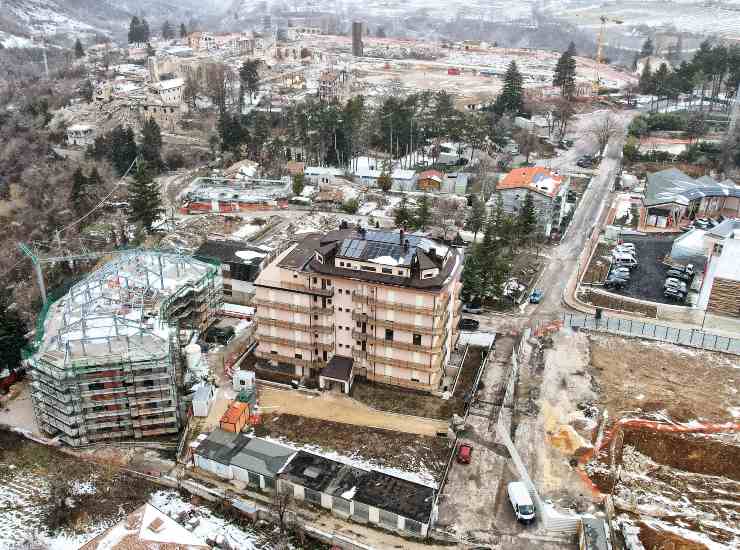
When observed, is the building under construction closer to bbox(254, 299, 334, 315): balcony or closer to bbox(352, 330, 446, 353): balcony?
bbox(254, 299, 334, 315): balcony

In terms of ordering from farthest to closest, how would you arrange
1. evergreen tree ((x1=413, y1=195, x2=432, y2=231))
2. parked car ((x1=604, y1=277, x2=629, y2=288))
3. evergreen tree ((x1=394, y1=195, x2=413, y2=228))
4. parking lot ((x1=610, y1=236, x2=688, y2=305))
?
evergreen tree ((x1=413, y1=195, x2=432, y2=231)) → evergreen tree ((x1=394, y1=195, x2=413, y2=228)) → parked car ((x1=604, y1=277, x2=629, y2=288)) → parking lot ((x1=610, y1=236, x2=688, y2=305))

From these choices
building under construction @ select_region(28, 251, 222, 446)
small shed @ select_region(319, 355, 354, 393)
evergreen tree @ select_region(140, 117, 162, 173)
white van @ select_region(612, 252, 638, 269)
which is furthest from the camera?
evergreen tree @ select_region(140, 117, 162, 173)

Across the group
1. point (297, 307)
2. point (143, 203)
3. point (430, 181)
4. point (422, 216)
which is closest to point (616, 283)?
point (422, 216)

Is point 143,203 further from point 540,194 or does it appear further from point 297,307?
point 540,194

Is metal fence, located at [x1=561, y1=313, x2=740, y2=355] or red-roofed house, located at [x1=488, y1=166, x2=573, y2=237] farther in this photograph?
red-roofed house, located at [x1=488, y1=166, x2=573, y2=237]

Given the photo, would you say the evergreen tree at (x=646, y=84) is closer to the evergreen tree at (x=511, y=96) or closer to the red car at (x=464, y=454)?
the evergreen tree at (x=511, y=96)

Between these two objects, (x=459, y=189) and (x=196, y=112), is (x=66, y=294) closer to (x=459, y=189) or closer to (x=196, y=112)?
(x=459, y=189)

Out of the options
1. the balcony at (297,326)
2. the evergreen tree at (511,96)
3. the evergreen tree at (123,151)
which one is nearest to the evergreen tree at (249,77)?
the evergreen tree at (123,151)

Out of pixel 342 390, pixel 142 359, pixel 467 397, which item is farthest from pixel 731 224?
pixel 142 359

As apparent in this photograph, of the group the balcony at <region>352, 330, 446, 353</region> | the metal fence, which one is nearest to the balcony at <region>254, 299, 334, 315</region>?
the balcony at <region>352, 330, 446, 353</region>
